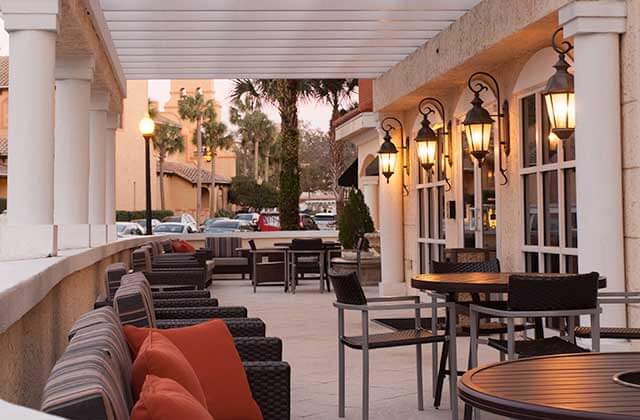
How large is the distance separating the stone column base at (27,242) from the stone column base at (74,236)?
2159 mm

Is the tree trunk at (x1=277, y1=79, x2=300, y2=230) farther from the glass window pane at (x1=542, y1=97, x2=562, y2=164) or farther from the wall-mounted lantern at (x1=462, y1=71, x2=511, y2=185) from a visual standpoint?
the glass window pane at (x1=542, y1=97, x2=562, y2=164)

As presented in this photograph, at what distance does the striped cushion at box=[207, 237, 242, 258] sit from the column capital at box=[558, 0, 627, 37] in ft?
45.6

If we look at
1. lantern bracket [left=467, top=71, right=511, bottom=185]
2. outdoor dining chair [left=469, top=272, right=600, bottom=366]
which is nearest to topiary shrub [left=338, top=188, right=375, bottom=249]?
lantern bracket [left=467, top=71, right=511, bottom=185]

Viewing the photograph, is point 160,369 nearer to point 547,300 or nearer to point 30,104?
point 547,300

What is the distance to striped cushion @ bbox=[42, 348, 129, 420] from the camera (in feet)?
6.43

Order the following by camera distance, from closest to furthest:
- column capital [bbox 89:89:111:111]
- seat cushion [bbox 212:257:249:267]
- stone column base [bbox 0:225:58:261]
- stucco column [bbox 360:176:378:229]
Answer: stone column base [bbox 0:225:58:261] < column capital [bbox 89:89:111:111] < seat cushion [bbox 212:257:249:267] < stucco column [bbox 360:176:378:229]

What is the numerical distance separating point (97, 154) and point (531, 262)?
18.1 ft

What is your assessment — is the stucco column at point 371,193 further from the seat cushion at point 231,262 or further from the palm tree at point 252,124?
the palm tree at point 252,124

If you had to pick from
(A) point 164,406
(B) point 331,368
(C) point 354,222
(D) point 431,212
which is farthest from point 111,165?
(A) point 164,406

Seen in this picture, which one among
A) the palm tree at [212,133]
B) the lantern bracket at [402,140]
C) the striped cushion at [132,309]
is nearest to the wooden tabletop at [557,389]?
the striped cushion at [132,309]

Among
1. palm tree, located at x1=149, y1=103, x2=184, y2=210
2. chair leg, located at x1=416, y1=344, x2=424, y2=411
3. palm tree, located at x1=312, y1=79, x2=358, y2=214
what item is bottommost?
chair leg, located at x1=416, y1=344, x2=424, y2=411

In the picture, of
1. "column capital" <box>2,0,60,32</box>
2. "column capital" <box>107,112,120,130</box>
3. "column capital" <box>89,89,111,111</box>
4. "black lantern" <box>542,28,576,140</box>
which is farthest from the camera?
"column capital" <box>107,112,120,130</box>

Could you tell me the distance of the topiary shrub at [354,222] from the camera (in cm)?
1800

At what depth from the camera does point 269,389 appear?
13.8 ft
